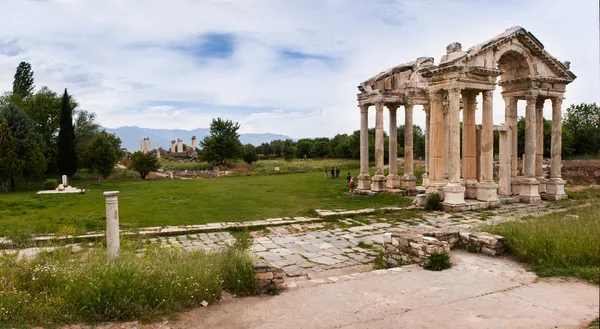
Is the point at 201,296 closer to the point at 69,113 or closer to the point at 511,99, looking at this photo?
the point at 511,99

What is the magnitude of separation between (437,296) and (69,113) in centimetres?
3769

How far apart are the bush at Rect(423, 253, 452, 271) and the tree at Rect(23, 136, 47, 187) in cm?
2804

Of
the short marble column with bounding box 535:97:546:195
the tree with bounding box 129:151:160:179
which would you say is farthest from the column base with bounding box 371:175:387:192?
the tree with bounding box 129:151:160:179

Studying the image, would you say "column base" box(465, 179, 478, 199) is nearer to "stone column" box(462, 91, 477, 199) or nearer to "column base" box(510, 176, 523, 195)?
"stone column" box(462, 91, 477, 199)

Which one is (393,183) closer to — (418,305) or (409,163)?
(409,163)

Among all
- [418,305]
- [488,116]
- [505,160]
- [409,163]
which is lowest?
[418,305]

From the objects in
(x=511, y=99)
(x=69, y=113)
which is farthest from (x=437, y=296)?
(x=69, y=113)

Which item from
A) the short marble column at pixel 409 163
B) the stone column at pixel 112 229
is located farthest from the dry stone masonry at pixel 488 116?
the stone column at pixel 112 229

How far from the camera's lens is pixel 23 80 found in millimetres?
48000

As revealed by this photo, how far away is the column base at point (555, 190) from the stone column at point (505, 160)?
6.19ft

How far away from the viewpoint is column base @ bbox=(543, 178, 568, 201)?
17297mm

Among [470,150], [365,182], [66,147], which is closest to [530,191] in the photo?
[470,150]

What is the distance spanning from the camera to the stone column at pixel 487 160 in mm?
15539

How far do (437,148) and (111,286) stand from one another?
13.5 metres
